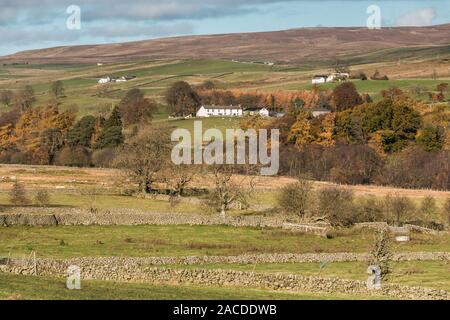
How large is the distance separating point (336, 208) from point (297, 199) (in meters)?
3.56

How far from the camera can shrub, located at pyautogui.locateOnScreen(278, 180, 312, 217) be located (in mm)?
63250

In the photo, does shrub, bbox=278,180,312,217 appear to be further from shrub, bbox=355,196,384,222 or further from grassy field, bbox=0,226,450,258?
grassy field, bbox=0,226,450,258

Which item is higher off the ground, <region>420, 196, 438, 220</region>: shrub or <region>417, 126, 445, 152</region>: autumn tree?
<region>417, 126, 445, 152</region>: autumn tree

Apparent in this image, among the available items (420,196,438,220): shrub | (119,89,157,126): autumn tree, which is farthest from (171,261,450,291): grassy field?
(119,89,157,126): autumn tree

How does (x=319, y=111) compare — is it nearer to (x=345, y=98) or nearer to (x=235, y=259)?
(x=345, y=98)

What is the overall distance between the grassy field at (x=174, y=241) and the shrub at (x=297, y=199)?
5.57m

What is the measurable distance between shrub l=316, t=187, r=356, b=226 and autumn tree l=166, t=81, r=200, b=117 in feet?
288

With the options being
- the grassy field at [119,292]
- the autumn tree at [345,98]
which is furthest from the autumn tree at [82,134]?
the grassy field at [119,292]

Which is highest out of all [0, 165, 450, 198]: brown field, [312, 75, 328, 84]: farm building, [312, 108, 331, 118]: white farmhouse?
[312, 75, 328, 84]: farm building

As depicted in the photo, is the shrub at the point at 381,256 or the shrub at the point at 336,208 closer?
the shrub at the point at 381,256

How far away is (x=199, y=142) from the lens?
107125 millimetres

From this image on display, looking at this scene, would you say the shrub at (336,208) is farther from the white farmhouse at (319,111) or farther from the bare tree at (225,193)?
Result: the white farmhouse at (319,111)

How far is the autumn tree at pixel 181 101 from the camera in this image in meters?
150

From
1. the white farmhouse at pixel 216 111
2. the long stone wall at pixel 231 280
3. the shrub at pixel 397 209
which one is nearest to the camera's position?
the long stone wall at pixel 231 280
